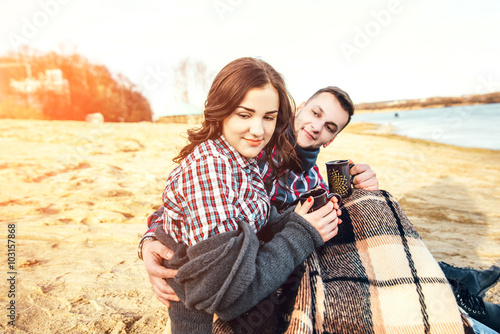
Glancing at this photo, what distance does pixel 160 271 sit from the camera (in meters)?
1.63

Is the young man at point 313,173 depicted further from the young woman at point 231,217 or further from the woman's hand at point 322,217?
the woman's hand at point 322,217

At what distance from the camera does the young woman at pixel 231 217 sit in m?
1.29

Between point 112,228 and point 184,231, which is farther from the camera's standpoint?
point 112,228

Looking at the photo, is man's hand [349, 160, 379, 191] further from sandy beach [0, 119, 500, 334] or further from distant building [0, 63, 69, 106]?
distant building [0, 63, 69, 106]

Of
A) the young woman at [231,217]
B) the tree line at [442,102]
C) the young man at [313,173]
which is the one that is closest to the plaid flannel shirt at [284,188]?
the young man at [313,173]

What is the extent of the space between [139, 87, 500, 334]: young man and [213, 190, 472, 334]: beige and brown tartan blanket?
50 cm

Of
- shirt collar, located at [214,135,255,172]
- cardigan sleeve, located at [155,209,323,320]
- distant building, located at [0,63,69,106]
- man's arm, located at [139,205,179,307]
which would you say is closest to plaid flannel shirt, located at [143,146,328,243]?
man's arm, located at [139,205,179,307]

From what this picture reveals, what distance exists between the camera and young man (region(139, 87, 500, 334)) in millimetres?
1748

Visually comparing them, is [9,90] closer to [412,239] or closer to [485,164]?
[412,239]

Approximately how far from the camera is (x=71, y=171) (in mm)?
5797

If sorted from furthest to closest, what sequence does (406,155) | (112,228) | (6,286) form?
(406,155) → (112,228) → (6,286)

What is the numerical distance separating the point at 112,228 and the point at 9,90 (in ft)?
37.8

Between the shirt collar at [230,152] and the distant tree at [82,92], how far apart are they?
1356 cm

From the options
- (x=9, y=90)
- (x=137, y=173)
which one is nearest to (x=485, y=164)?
(x=137, y=173)
